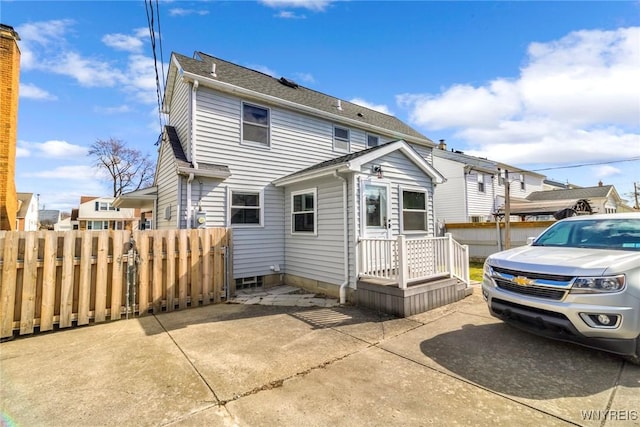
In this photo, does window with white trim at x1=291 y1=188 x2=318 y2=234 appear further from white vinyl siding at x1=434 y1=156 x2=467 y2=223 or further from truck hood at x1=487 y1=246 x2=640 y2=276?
white vinyl siding at x1=434 y1=156 x2=467 y2=223

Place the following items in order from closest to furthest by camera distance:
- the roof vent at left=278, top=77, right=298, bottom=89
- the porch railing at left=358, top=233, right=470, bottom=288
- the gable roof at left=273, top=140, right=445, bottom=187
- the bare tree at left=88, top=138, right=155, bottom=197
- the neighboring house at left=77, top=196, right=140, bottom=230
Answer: the porch railing at left=358, top=233, right=470, bottom=288
the gable roof at left=273, top=140, right=445, bottom=187
the roof vent at left=278, top=77, right=298, bottom=89
the bare tree at left=88, top=138, right=155, bottom=197
the neighboring house at left=77, top=196, right=140, bottom=230

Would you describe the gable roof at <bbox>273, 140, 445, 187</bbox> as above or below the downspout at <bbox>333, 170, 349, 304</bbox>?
above

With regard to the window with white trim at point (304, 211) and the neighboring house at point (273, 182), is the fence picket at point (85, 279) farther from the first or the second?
the window with white trim at point (304, 211)

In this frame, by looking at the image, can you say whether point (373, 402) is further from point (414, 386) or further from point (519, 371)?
point (519, 371)

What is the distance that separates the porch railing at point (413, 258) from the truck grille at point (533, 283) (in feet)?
6.26

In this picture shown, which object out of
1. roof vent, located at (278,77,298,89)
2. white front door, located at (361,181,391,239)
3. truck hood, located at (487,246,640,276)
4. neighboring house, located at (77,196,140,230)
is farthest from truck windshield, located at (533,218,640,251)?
neighboring house, located at (77,196,140,230)

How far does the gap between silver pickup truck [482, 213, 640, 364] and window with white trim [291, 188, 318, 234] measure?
14.6 ft

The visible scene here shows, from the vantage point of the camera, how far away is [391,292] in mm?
5520

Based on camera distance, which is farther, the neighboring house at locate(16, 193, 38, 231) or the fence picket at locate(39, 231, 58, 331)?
the neighboring house at locate(16, 193, 38, 231)

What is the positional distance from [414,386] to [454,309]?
3.42m

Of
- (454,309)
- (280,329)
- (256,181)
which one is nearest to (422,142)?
(256,181)

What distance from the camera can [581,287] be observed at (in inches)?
127

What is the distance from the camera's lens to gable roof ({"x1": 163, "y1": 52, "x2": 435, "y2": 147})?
317 inches

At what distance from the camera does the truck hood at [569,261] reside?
10.5ft
